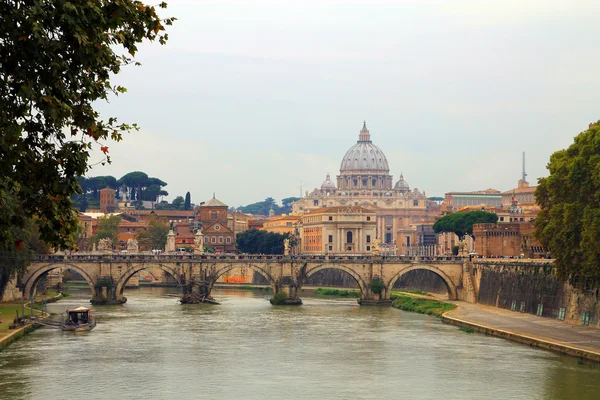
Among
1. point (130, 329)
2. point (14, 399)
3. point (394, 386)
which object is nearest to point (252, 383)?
point (394, 386)

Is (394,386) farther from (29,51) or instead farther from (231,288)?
(231,288)

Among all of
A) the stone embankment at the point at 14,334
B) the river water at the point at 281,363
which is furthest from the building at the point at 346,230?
the stone embankment at the point at 14,334

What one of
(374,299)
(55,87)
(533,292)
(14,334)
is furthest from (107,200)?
(55,87)

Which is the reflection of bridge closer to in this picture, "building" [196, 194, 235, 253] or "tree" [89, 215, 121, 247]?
"tree" [89, 215, 121, 247]

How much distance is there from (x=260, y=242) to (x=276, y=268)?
64.0 metres

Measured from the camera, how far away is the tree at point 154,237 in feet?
446

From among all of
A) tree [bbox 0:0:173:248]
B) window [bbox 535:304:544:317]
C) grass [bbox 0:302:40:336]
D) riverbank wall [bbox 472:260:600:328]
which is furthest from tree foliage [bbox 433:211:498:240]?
tree [bbox 0:0:173:248]

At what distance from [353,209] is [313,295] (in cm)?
7002

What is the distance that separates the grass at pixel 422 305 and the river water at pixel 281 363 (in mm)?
5167

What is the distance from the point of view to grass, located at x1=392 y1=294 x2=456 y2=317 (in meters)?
70.8

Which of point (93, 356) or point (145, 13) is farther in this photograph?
point (93, 356)

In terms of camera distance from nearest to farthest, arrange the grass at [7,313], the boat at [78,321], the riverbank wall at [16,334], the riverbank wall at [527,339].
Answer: the riverbank wall at [527,339] → the riverbank wall at [16,334] → the grass at [7,313] → the boat at [78,321]

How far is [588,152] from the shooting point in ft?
166

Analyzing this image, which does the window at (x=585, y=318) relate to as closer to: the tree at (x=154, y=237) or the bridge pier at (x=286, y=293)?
the bridge pier at (x=286, y=293)
